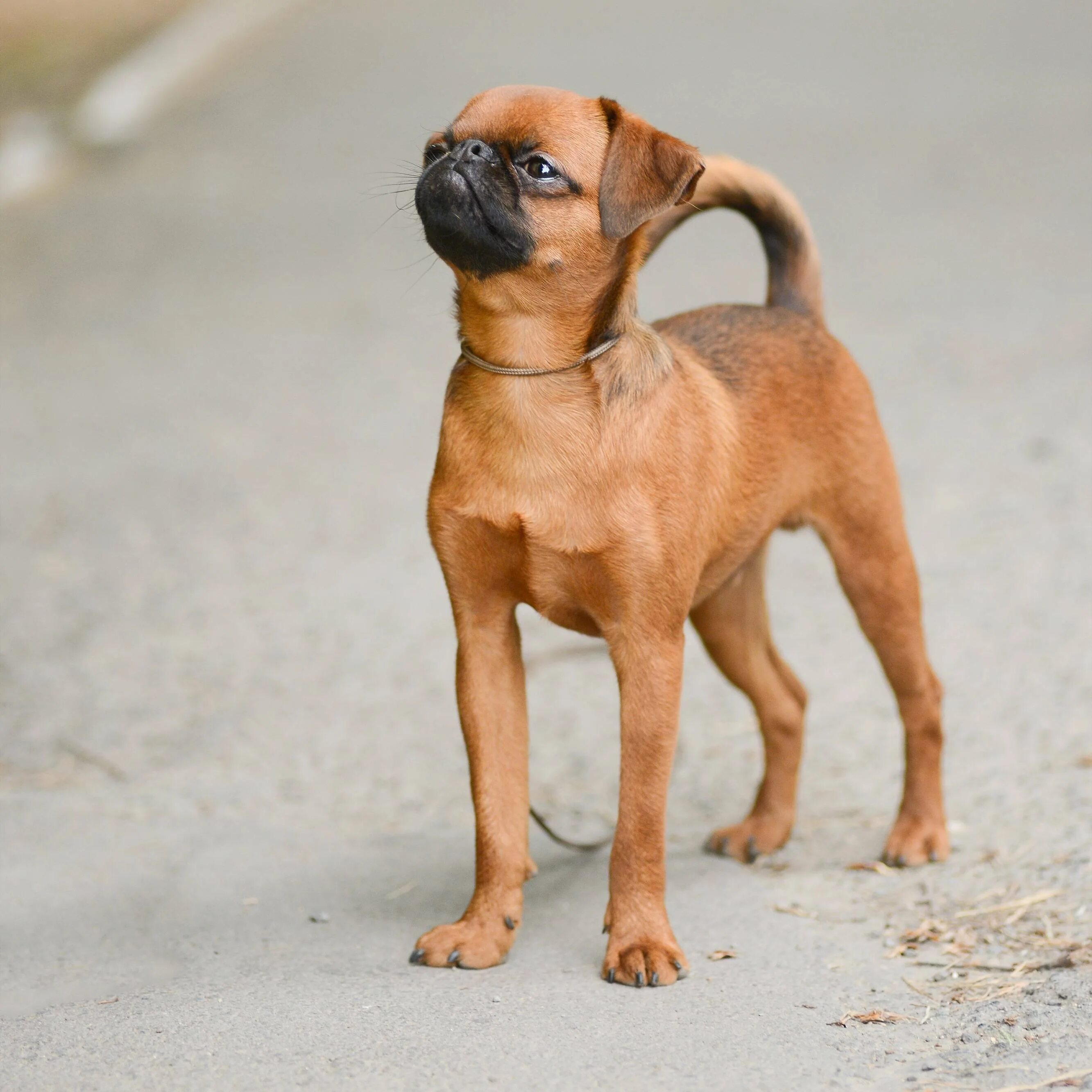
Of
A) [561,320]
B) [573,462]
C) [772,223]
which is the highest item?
[772,223]

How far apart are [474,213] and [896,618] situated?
6.50ft

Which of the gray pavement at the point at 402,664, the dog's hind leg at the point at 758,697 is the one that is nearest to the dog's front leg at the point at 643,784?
the gray pavement at the point at 402,664

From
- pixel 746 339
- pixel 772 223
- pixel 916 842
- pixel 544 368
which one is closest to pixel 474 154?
pixel 544 368

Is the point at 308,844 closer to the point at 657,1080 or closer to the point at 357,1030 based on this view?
the point at 357,1030

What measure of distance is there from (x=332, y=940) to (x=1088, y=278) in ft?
29.1

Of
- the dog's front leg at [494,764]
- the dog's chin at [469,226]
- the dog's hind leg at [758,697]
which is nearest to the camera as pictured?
the dog's chin at [469,226]

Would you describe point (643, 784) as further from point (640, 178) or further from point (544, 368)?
point (640, 178)

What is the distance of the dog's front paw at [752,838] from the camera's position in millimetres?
4555

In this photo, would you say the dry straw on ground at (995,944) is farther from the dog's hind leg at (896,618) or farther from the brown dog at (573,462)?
the brown dog at (573,462)

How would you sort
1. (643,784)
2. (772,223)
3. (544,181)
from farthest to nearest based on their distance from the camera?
(772,223), (643,784), (544,181)

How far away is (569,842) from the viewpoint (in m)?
4.52

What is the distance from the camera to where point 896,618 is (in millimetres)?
4422

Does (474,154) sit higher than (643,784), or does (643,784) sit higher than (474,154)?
(474,154)

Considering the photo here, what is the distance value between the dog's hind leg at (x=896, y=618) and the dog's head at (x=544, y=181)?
1315 mm
